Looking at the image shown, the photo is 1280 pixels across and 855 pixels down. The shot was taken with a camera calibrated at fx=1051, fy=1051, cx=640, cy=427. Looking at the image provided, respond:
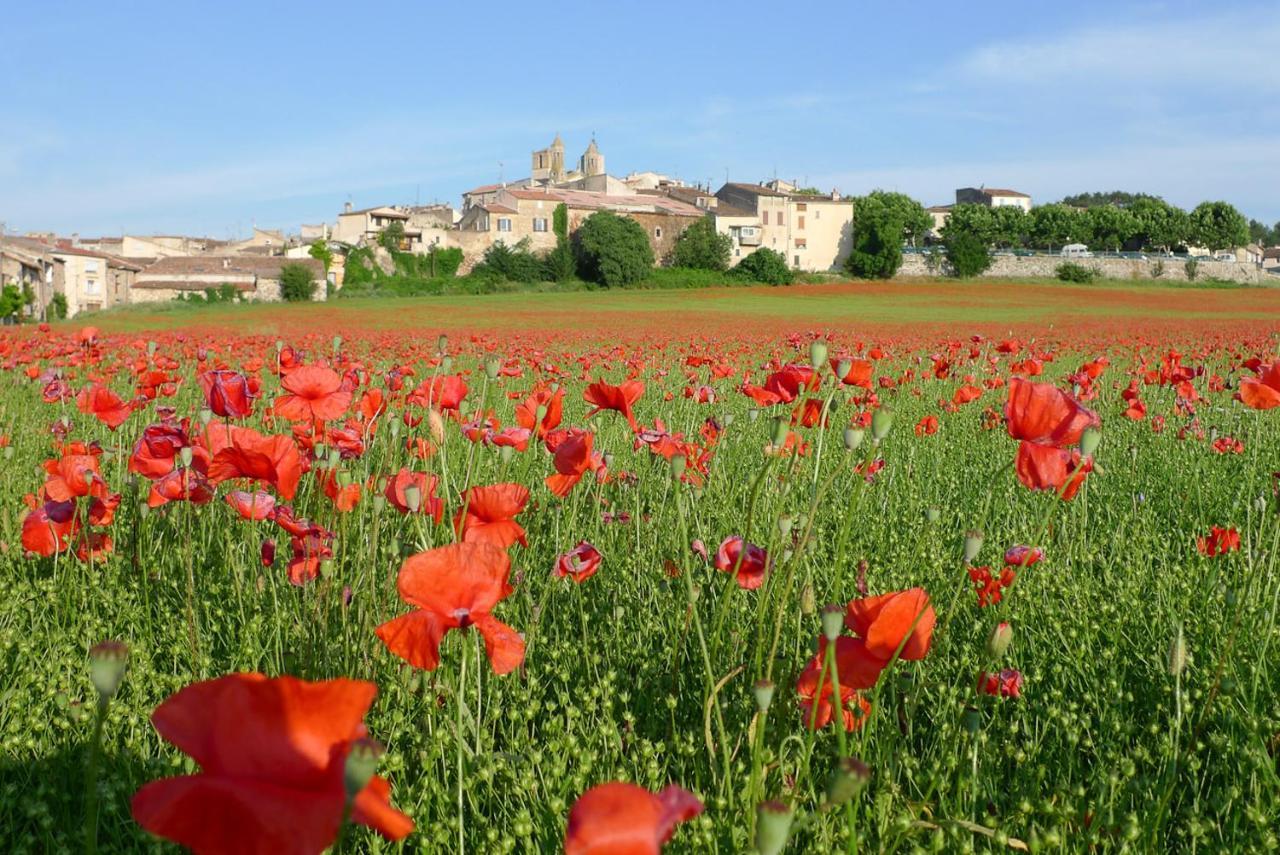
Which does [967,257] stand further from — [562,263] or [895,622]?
[895,622]

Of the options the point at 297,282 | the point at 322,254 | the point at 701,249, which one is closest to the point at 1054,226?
the point at 701,249

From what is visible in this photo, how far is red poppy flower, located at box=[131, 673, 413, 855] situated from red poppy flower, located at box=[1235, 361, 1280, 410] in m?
2.15

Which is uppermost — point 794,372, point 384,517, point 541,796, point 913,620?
point 794,372

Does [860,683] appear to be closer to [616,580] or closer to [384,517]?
[616,580]

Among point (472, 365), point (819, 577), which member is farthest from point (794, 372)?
point (472, 365)

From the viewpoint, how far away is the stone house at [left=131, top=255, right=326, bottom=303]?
54125 millimetres

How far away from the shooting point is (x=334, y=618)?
243cm

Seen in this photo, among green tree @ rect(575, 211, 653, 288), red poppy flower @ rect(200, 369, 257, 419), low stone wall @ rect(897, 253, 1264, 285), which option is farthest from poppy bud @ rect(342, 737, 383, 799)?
low stone wall @ rect(897, 253, 1264, 285)

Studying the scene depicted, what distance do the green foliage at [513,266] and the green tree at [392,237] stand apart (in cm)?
583

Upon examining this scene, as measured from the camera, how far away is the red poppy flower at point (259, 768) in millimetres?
620

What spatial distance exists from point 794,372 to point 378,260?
61.0m

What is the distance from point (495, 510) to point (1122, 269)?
6781 centimetres

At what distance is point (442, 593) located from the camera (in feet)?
3.84

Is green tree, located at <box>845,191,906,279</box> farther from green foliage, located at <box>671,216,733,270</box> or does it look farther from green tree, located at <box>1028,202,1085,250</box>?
green tree, located at <box>1028,202,1085,250</box>
